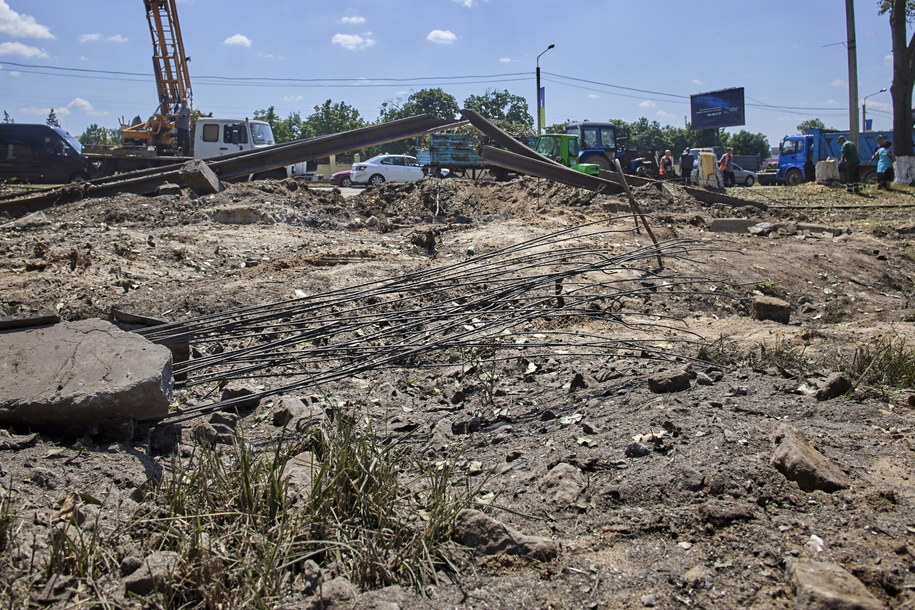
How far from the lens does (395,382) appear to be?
4.23 m

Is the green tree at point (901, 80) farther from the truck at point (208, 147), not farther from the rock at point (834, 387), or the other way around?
the rock at point (834, 387)

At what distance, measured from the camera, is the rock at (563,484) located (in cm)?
252

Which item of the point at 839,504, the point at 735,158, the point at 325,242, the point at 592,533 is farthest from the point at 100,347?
the point at 735,158

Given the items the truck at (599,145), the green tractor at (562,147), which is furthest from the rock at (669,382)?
the truck at (599,145)

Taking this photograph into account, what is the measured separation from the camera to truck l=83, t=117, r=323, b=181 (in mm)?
19641

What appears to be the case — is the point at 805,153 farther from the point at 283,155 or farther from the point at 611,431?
the point at 611,431

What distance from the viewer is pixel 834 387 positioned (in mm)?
3229

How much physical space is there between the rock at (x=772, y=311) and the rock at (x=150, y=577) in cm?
498

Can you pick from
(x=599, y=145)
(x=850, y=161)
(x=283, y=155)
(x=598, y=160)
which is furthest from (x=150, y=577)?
(x=599, y=145)

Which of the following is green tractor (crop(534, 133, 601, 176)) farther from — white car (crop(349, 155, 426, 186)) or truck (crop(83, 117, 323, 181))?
truck (crop(83, 117, 323, 181))

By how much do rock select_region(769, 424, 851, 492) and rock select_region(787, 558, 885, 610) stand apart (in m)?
0.52

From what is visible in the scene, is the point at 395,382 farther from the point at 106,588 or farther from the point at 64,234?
the point at 64,234

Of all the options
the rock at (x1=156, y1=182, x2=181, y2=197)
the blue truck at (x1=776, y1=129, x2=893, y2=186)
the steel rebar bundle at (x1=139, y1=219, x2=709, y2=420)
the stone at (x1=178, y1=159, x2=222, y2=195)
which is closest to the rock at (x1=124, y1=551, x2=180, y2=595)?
the steel rebar bundle at (x1=139, y1=219, x2=709, y2=420)

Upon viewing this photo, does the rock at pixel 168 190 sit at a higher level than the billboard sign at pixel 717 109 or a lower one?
lower
